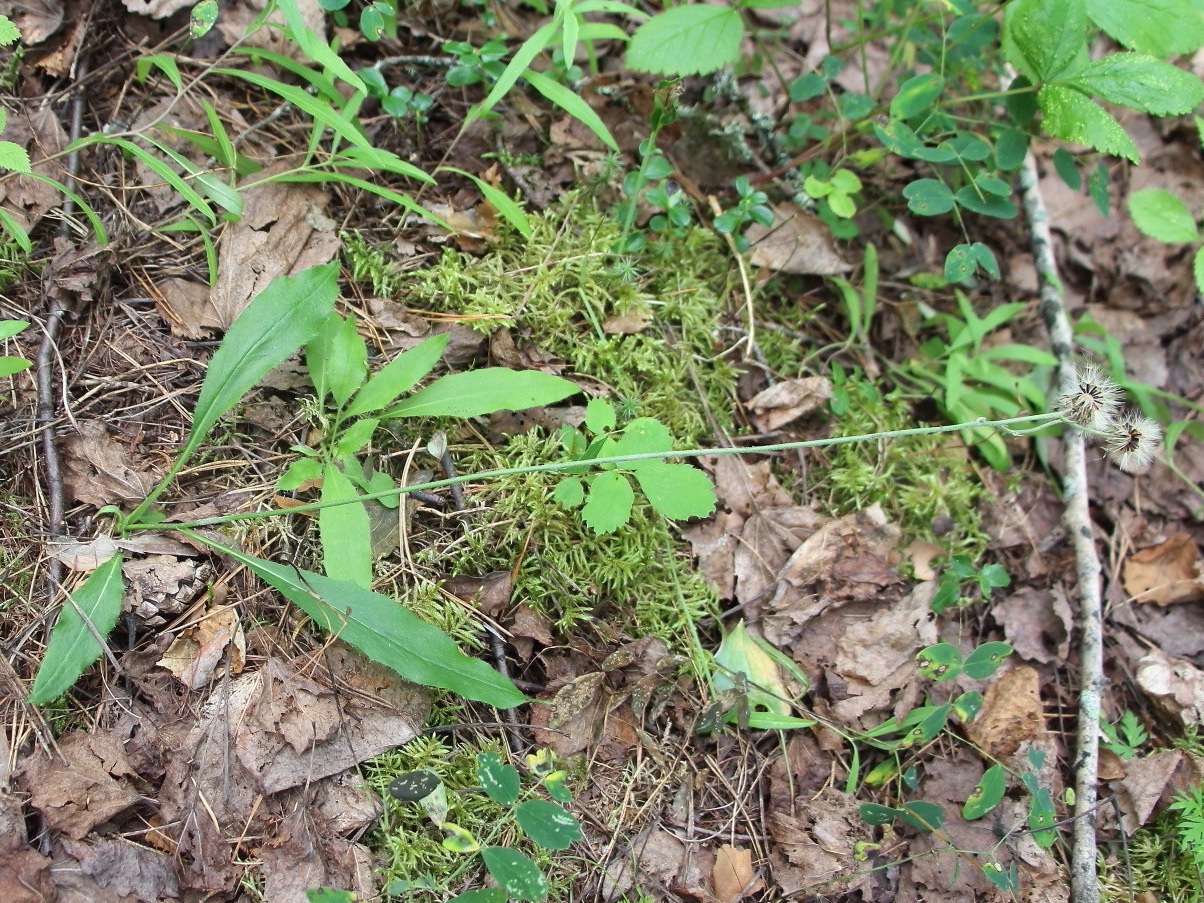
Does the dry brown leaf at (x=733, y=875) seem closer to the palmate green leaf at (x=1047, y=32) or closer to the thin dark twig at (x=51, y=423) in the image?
the thin dark twig at (x=51, y=423)

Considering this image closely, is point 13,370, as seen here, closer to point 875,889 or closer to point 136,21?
point 136,21

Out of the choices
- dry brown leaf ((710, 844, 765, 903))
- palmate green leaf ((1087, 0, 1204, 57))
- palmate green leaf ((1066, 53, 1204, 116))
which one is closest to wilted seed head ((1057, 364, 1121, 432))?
palmate green leaf ((1066, 53, 1204, 116))

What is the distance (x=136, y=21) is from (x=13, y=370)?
1.15 meters

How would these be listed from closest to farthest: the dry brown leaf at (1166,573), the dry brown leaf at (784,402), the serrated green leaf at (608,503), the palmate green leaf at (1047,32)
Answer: the serrated green leaf at (608,503), the palmate green leaf at (1047,32), the dry brown leaf at (784,402), the dry brown leaf at (1166,573)

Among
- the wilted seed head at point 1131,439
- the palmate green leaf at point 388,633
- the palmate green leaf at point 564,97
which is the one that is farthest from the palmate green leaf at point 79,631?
the wilted seed head at point 1131,439

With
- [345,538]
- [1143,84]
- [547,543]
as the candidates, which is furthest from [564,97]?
[1143,84]

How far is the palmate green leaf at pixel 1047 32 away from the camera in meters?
2.10

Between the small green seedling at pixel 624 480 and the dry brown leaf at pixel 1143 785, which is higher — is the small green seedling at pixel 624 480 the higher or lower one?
the higher one

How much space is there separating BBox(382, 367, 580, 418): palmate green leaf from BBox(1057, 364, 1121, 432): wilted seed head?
A: 1.17 m

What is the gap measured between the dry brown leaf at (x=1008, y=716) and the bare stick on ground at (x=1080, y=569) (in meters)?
0.13

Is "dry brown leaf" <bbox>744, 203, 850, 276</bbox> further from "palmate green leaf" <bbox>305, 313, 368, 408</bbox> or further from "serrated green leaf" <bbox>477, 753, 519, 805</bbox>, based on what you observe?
"serrated green leaf" <bbox>477, 753, 519, 805</bbox>

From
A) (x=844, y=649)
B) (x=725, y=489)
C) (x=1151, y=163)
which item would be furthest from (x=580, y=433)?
(x=1151, y=163)

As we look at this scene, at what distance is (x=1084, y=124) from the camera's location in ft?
6.94

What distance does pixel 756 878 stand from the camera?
6.30ft
